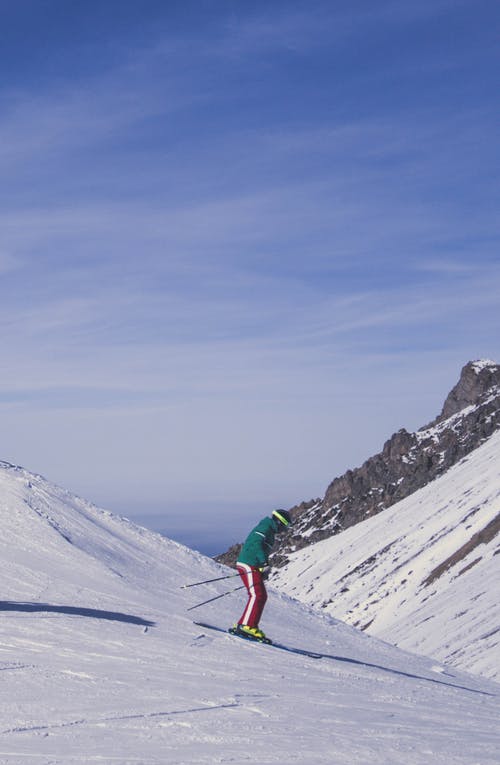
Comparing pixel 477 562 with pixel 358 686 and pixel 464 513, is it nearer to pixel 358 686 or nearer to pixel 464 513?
pixel 464 513

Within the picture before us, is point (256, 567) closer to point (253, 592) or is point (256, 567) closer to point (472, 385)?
point (253, 592)

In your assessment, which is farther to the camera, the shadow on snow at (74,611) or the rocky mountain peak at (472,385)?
the rocky mountain peak at (472,385)

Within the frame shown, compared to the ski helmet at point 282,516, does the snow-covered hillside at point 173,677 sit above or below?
below

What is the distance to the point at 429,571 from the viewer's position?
84875mm

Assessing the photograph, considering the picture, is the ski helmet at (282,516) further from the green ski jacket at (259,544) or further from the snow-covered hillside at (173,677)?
the snow-covered hillside at (173,677)

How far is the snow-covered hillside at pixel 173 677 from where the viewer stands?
863 centimetres

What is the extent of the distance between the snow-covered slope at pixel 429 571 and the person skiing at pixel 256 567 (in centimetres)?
3345

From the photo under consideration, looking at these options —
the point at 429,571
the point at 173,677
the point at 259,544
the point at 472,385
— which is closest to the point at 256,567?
the point at 259,544

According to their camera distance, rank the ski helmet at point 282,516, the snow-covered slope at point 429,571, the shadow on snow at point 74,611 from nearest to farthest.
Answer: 1. the shadow on snow at point 74,611
2. the ski helmet at point 282,516
3. the snow-covered slope at point 429,571

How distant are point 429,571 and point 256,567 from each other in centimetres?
7288

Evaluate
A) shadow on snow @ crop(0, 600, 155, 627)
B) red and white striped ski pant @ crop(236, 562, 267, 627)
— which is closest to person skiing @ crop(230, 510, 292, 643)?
red and white striped ski pant @ crop(236, 562, 267, 627)

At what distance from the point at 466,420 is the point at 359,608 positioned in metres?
64.4

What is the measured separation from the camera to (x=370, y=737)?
9.44 m

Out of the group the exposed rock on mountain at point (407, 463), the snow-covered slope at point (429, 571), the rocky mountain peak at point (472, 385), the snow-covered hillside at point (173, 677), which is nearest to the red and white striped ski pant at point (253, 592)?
the snow-covered hillside at point (173, 677)
